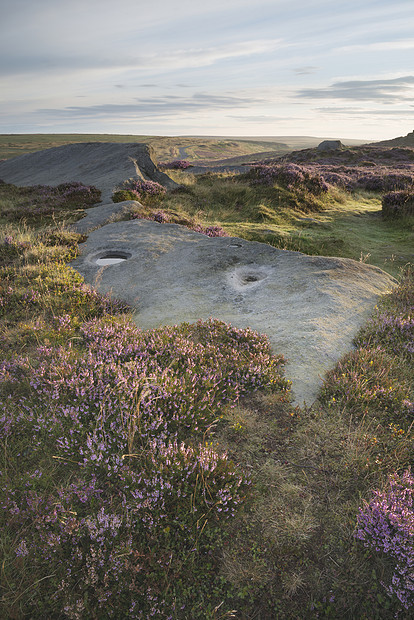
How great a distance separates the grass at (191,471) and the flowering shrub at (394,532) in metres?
0.08

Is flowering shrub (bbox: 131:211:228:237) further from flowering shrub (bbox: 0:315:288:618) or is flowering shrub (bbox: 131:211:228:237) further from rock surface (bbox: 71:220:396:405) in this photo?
flowering shrub (bbox: 0:315:288:618)

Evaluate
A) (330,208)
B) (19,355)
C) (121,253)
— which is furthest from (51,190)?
(19,355)

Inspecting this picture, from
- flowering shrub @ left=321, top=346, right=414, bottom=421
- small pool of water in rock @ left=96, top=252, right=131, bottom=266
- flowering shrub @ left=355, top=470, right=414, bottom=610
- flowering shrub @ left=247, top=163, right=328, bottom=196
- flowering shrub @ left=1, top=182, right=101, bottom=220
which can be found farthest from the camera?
flowering shrub @ left=247, top=163, right=328, bottom=196

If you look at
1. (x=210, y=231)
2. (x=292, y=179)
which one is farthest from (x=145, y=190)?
(x=292, y=179)

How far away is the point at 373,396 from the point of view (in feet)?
13.8

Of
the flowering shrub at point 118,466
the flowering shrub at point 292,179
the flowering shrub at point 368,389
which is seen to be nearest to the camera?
the flowering shrub at point 118,466

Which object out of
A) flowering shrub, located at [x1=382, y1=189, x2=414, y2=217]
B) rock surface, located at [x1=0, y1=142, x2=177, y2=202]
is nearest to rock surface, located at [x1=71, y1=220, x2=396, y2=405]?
rock surface, located at [x1=0, y1=142, x2=177, y2=202]

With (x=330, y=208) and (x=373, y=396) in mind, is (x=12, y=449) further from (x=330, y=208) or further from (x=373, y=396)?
(x=330, y=208)

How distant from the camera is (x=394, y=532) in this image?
9.07ft

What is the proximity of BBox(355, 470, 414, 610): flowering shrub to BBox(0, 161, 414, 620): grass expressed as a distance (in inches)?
3.0

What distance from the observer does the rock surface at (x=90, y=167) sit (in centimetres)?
2098

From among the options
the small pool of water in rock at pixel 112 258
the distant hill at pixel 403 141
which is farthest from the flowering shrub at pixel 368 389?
the distant hill at pixel 403 141

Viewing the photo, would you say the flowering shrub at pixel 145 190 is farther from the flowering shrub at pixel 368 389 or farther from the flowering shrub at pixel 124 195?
the flowering shrub at pixel 368 389

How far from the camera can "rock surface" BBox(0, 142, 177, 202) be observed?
2098cm
